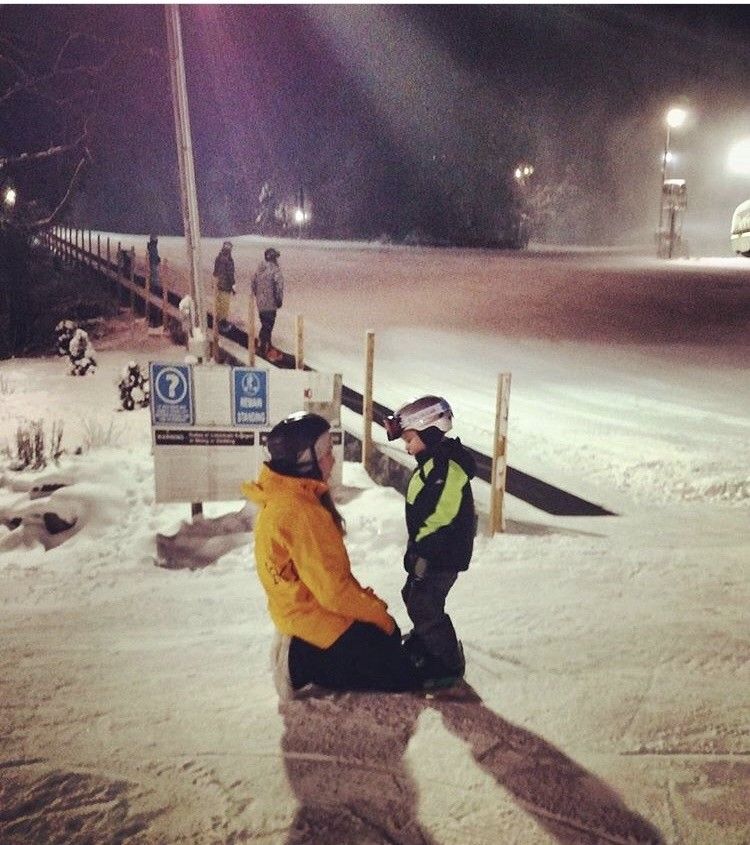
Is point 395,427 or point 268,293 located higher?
point 268,293

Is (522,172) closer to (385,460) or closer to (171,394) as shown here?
(385,460)

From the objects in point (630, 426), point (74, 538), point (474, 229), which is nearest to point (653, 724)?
point (74, 538)

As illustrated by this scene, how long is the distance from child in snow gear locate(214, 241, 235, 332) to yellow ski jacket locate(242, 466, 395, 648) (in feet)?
42.0

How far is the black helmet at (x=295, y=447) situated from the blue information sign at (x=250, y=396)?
3448mm

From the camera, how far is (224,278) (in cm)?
1594

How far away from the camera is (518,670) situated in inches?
157

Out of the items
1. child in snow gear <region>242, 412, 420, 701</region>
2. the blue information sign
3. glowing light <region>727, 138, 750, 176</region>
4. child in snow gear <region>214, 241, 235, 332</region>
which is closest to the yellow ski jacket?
child in snow gear <region>242, 412, 420, 701</region>

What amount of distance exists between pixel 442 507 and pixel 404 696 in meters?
0.96

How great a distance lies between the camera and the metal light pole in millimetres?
10758

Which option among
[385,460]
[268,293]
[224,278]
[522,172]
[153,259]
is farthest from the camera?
[522,172]

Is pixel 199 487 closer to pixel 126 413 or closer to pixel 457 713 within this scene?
pixel 457 713

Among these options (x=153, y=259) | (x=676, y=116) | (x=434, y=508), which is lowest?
(x=434, y=508)

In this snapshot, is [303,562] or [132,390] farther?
[132,390]

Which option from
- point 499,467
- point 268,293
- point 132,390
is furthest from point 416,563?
point 268,293
